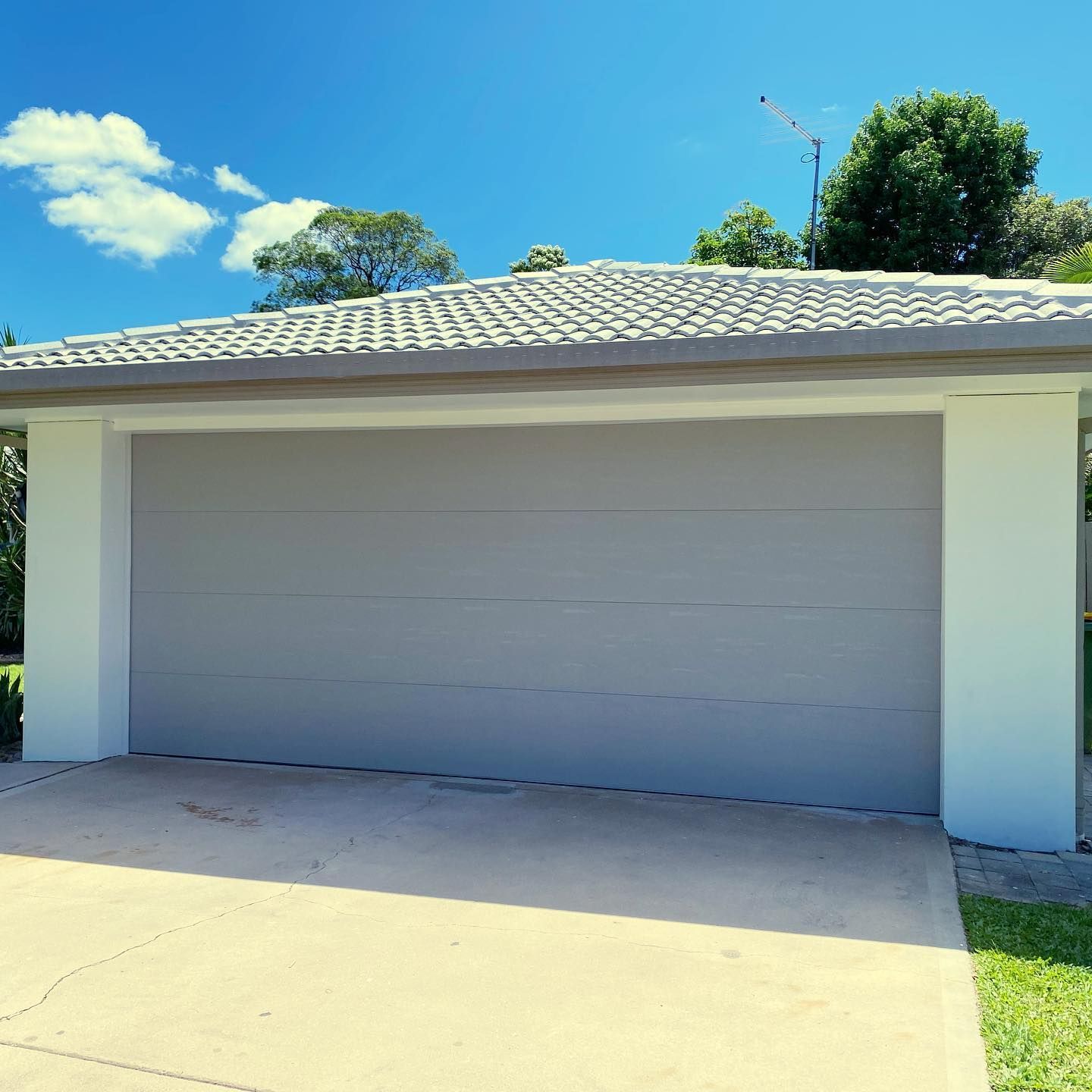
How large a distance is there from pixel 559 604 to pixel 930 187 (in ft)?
71.8

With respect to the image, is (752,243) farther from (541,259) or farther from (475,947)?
(475,947)

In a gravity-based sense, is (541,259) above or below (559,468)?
above

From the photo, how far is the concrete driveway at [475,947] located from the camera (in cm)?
317

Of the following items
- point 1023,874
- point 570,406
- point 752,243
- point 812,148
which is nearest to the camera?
point 1023,874

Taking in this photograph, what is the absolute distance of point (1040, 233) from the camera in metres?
24.7

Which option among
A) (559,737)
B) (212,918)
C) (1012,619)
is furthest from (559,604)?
(212,918)

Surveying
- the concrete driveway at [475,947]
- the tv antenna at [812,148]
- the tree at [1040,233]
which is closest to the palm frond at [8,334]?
the concrete driveway at [475,947]

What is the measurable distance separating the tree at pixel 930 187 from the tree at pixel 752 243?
2773 mm

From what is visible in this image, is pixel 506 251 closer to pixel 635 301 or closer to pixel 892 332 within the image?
pixel 635 301

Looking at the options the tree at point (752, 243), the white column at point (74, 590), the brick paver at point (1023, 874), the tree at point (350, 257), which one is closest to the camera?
the brick paver at point (1023, 874)

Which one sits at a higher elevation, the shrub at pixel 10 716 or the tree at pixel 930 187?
the tree at pixel 930 187

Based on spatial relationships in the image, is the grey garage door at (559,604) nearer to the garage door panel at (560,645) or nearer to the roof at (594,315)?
the garage door panel at (560,645)

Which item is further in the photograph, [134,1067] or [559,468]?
[559,468]

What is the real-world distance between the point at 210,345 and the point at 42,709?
3279 mm
